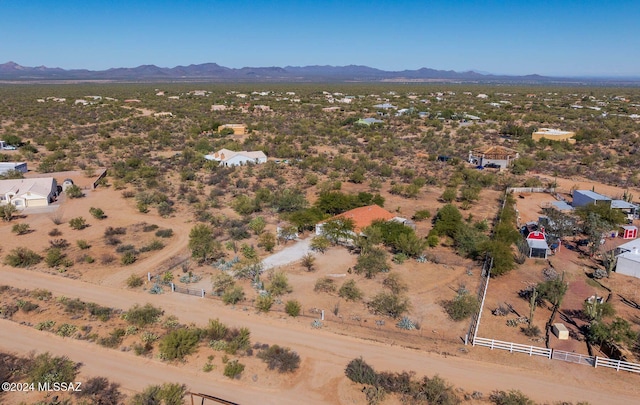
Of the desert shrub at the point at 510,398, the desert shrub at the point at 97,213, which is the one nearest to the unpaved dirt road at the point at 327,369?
the desert shrub at the point at 510,398

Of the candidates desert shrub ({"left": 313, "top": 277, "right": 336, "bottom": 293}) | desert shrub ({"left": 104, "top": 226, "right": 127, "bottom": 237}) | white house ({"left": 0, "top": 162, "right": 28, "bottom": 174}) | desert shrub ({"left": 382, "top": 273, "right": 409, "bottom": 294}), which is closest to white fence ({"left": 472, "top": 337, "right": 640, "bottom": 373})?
desert shrub ({"left": 382, "top": 273, "right": 409, "bottom": 294})

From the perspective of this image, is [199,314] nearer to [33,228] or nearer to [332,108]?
[33,228]

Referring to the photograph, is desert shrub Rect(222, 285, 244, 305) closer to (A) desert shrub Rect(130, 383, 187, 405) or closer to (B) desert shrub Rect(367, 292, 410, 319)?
(B) desert shrub Rect(367, 292, 410, 319)

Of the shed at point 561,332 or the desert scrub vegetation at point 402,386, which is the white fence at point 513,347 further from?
the desert scrub vegetation at point 402,386

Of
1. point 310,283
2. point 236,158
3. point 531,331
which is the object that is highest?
point 236,158

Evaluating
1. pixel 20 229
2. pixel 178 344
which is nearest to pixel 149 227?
pixel 20 229

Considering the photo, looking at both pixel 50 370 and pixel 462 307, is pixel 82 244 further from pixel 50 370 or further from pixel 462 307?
pixel 462 307
